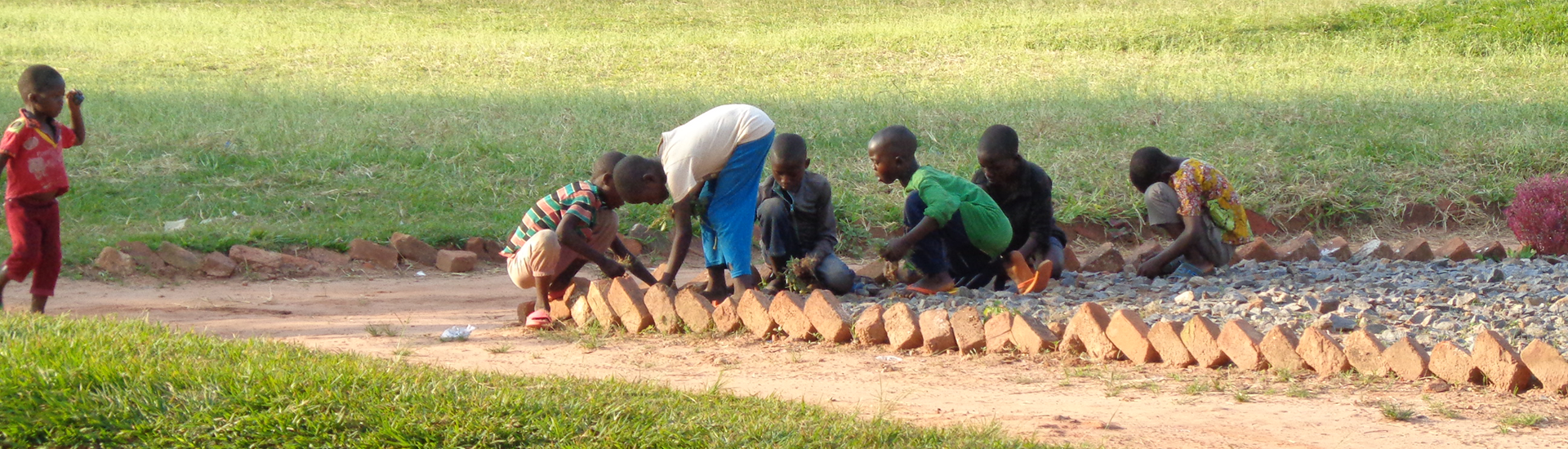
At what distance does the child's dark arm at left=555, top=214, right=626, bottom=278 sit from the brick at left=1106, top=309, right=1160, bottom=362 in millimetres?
2161

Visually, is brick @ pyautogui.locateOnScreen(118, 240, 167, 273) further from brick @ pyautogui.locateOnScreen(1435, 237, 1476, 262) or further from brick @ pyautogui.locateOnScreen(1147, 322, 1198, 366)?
brick @ pyautogui.locateOnScreen(1435, 237, 1476, 262)

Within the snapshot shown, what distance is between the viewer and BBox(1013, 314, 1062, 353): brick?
179 inches

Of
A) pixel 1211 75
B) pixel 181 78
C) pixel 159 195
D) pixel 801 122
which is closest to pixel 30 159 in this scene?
pixel 159 195

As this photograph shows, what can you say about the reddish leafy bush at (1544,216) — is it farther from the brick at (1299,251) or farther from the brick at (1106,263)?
the brick at (1106,263)

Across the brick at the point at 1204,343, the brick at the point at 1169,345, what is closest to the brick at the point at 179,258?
the brick at the point at 1169,345

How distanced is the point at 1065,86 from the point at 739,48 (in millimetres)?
6199

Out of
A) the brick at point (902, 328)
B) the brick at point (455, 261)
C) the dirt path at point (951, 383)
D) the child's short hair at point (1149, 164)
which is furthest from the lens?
the brick at point (455, 261)

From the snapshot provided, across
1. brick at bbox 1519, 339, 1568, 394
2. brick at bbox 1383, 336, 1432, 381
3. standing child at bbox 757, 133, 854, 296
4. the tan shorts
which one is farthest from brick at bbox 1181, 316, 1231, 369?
the tan shorts

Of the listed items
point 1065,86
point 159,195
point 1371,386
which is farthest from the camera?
point 1065,86

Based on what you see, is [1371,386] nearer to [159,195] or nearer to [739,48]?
[159,195]

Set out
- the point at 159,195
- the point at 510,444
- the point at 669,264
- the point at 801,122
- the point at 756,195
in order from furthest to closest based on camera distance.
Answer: the point at 801,122 < the point at 159,195 < the point at 756,195 < the point at 669,264 < the point at 510,444

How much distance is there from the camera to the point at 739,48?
18.8m

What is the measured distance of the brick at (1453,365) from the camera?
3.86 metres

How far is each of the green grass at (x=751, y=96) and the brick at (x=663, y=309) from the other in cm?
275
